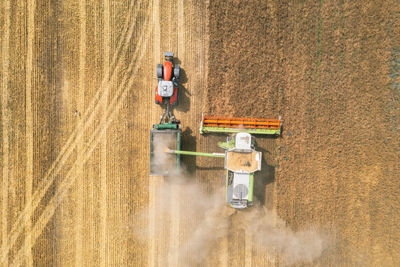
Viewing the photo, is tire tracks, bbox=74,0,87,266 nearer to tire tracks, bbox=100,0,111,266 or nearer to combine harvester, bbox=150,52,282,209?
tire tracks, bbox=100,0,111,266

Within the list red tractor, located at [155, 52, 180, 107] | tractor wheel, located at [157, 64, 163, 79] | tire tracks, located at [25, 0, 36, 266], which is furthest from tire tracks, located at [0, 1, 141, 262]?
red tractor, located at [155, 52, 180, 107]

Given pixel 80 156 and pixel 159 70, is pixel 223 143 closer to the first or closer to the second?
pixel 159 70

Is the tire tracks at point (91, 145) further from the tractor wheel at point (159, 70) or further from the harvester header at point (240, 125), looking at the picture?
the harvester header at point (240, 125)

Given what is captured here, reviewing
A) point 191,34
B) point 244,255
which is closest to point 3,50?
point 191,34

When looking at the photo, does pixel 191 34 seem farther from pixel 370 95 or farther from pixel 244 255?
pixel 244 255

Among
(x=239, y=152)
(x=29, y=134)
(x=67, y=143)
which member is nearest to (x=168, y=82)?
(x=239, y=152)

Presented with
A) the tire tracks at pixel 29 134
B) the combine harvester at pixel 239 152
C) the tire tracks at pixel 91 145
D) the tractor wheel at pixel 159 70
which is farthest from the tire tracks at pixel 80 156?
the combine harvester at pixel 239 152
